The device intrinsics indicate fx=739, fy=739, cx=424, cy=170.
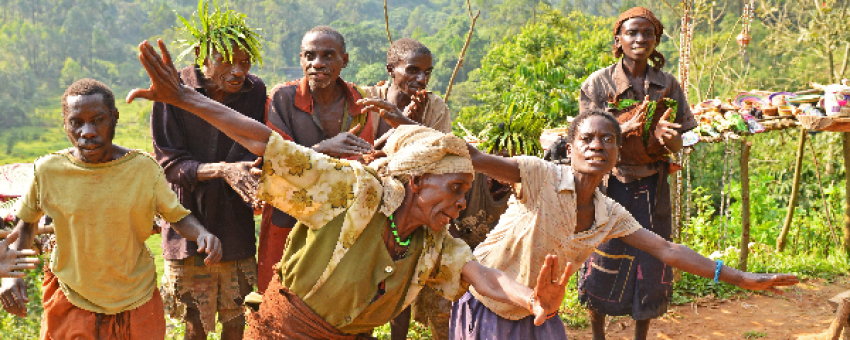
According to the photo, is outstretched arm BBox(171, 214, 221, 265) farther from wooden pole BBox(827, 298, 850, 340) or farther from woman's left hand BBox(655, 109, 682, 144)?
wooden pole BBox(827, 298, 850, 340)

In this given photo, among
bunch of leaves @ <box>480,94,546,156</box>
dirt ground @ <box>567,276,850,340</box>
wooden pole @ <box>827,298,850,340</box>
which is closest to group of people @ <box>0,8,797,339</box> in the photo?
bunch of leaves @ <box>480,94,546,156</box>

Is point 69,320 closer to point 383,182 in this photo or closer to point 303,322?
point 303,322

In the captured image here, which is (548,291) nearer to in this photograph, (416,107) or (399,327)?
(416,107)

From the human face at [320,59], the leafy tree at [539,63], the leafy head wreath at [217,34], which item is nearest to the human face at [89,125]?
the leafy head wreath at [217,34]

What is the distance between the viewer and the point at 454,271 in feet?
8.71

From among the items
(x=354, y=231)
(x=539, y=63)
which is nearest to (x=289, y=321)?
(x=354, y=231)

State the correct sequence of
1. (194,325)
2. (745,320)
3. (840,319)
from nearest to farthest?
(194,325) → (840,319) → (745,320)

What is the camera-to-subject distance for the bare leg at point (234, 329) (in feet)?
12.6

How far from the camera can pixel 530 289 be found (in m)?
2.52

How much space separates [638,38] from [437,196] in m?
2.29

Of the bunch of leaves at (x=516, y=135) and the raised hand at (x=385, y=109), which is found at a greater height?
the raised hand at (x=385, y=109)

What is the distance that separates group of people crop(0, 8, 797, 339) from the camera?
2.49 metres

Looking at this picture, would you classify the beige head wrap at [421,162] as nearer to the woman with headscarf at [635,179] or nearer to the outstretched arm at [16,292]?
the outstretched arm at [16,292]

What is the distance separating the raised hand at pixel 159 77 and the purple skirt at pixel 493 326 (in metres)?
1.57
